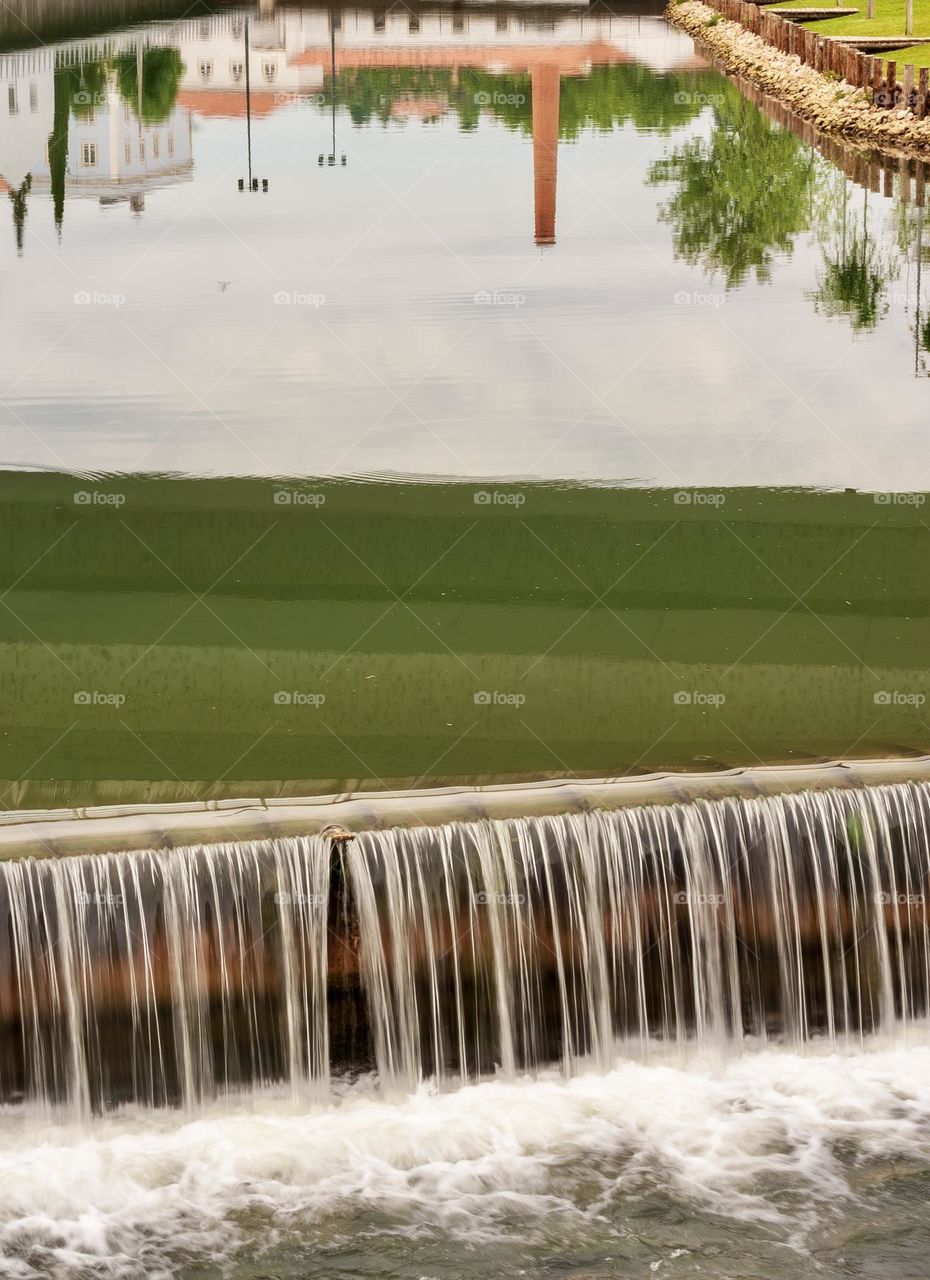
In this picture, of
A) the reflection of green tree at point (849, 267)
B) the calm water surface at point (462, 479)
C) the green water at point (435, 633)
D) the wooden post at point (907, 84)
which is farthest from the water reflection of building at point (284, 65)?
the green water at point (435, 633)

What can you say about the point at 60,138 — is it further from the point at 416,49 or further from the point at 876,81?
the point at 876,81

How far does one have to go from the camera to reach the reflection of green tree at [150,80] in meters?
65.2

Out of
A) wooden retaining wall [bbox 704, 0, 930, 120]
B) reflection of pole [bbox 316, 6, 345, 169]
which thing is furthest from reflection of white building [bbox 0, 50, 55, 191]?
wooden retaining wall [bbox 704, 0, 930, 120]

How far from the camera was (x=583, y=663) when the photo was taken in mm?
13875

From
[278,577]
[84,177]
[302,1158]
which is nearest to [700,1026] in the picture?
[302,1158]

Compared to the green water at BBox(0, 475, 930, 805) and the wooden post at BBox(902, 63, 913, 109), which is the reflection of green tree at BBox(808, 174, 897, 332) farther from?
the green water at BBox(0, 475, 930, 805)

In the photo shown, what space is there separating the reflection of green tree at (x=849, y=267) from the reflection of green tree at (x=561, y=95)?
51.5ft

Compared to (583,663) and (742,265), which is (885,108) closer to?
(742,265)

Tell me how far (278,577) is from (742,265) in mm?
16330

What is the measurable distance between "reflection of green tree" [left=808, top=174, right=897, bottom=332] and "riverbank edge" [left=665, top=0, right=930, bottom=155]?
277 inches

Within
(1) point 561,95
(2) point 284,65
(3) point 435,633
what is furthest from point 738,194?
(2) point 284,65

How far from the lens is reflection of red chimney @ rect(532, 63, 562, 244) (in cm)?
3328

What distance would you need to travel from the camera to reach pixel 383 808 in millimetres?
10688

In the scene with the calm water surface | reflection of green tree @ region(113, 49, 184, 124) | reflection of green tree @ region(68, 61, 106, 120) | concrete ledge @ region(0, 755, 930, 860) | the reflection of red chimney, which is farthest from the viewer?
reflection of green tree @ region(68, 61, 106, 120)
